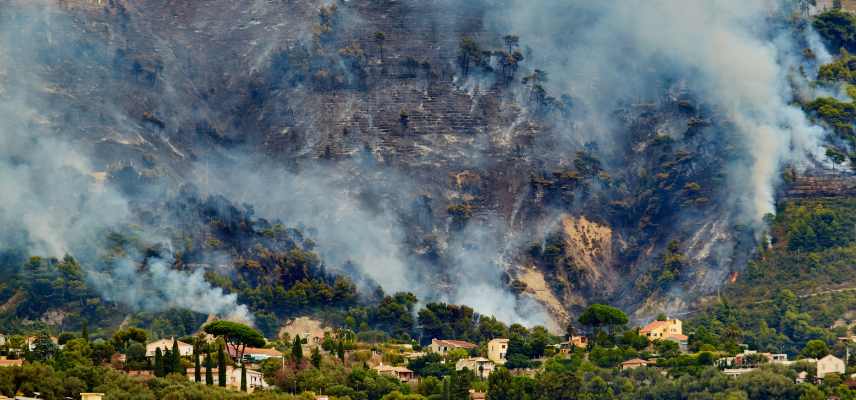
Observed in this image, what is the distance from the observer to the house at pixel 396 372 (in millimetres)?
160625

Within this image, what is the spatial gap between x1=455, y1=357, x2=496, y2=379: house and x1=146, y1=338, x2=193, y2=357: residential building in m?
14.4

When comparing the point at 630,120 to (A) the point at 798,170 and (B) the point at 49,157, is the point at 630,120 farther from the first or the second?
(B) the point at 49,157

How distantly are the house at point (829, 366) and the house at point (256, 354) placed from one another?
28.0 m

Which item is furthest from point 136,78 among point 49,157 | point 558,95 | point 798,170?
point 798,170

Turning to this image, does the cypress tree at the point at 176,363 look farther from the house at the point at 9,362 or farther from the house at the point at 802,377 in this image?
the house at the point at 802,377

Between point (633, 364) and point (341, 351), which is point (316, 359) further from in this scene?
point (633, 364)

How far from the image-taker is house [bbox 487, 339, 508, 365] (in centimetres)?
16575

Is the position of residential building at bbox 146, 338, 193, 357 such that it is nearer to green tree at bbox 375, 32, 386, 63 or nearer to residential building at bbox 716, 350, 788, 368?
residential building at bbox 716, 350, 788, 368

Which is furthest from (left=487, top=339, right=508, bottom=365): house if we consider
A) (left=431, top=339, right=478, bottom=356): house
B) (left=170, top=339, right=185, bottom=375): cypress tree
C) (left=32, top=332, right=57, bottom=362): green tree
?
(left=32, top=332, right=57, bottom=362): green tree

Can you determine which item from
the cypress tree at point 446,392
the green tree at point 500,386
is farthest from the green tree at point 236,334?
the green tree at point 500,386

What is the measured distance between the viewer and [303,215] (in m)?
180

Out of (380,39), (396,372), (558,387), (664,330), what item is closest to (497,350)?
(396,372)

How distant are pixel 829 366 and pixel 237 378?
30291 mm

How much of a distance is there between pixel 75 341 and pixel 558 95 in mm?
45900
